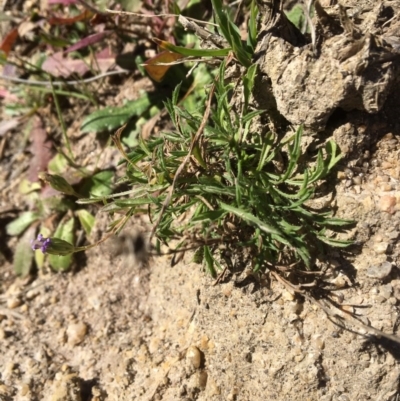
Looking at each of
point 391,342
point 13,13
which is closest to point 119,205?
point 391,342

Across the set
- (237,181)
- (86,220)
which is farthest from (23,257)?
(237,181)

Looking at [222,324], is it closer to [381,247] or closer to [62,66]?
[381,247]

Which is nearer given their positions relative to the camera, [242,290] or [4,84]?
[242,290]

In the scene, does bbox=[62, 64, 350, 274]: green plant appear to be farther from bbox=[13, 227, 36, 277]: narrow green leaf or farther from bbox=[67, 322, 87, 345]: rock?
bbox=[13, 227, 36, 277]: narrow green leaf

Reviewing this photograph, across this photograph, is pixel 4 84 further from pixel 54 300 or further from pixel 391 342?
pixel 391 342

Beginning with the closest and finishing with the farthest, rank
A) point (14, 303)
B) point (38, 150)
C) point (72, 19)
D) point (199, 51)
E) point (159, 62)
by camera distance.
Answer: point (199, 51), point (159, 62), point (14, 303), point (72, 19), point (38, 150)

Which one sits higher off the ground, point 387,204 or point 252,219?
point 252,219

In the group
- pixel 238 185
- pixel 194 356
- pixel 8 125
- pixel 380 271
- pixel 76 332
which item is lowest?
pixel 76 332
